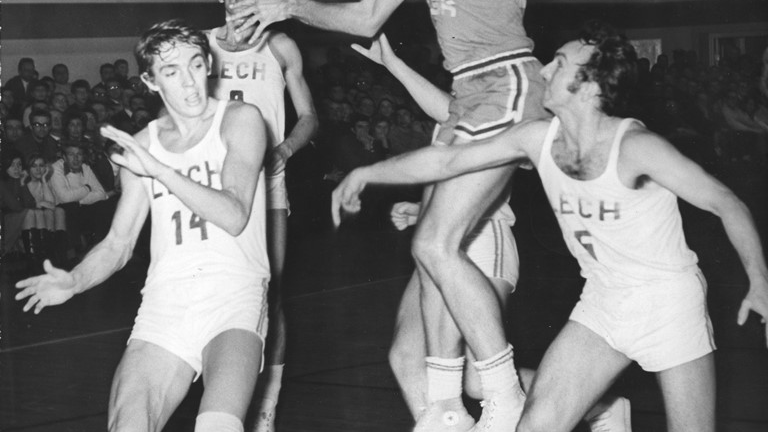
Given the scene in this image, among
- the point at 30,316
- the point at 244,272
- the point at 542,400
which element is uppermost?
the point at 244,272

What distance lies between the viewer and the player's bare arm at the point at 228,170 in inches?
152

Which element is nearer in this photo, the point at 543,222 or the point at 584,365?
the point at 584,365

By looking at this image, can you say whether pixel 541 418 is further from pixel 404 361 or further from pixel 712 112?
pixel 712 112

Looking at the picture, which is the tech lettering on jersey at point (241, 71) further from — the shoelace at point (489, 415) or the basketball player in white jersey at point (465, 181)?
the shoelace at point (489, 415)

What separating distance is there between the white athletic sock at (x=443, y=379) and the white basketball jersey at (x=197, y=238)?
3.63 feet

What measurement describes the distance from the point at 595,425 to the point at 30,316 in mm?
5660

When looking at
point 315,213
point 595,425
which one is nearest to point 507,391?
point 595,425

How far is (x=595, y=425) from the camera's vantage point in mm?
5000

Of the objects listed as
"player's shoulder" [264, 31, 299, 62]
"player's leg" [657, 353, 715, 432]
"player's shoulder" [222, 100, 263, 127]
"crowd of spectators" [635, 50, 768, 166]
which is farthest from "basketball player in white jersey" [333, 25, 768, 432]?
"crowd of spectators" [635, 50, 768, 166]

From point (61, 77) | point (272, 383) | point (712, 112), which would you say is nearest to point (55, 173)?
point (61, 77)

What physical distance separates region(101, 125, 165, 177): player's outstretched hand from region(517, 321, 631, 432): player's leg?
1.60m

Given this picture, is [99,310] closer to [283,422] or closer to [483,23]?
[283,422]

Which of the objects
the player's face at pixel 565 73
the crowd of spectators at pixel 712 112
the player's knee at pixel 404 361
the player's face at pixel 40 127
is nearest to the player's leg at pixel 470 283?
the player's knee at pixel 404 361

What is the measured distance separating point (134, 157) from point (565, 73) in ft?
5.28
